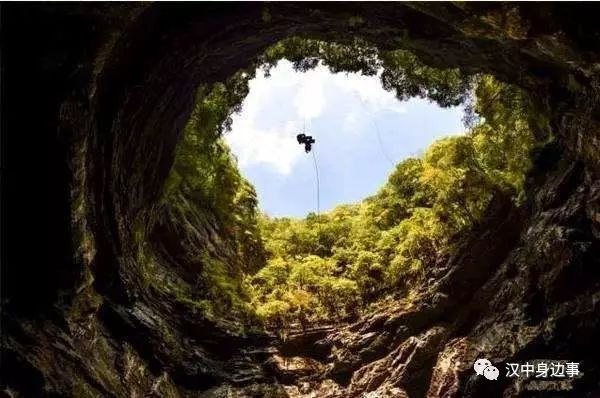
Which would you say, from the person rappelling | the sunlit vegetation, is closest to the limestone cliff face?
the sunlit vegetation

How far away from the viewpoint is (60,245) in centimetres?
909

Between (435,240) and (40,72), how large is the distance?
12066mm

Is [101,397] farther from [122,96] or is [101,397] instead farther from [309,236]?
[309,236]

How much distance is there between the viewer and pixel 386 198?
20.2m

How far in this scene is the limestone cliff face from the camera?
7754 mm

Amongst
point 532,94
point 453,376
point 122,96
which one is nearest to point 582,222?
point 532,94

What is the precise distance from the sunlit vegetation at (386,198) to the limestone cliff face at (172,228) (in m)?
0.86

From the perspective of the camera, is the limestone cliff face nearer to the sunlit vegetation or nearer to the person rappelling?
the sunlit vegetation

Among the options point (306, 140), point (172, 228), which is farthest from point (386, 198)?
point (172, 228)

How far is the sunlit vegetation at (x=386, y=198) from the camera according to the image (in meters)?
14.7

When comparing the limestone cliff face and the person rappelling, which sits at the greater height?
the person rappelling

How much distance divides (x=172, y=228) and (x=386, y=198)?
26.4 feet

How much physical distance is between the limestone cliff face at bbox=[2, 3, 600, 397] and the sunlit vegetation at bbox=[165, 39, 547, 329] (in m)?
0.86

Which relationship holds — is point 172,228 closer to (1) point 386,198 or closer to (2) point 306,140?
(2) point 306,140
